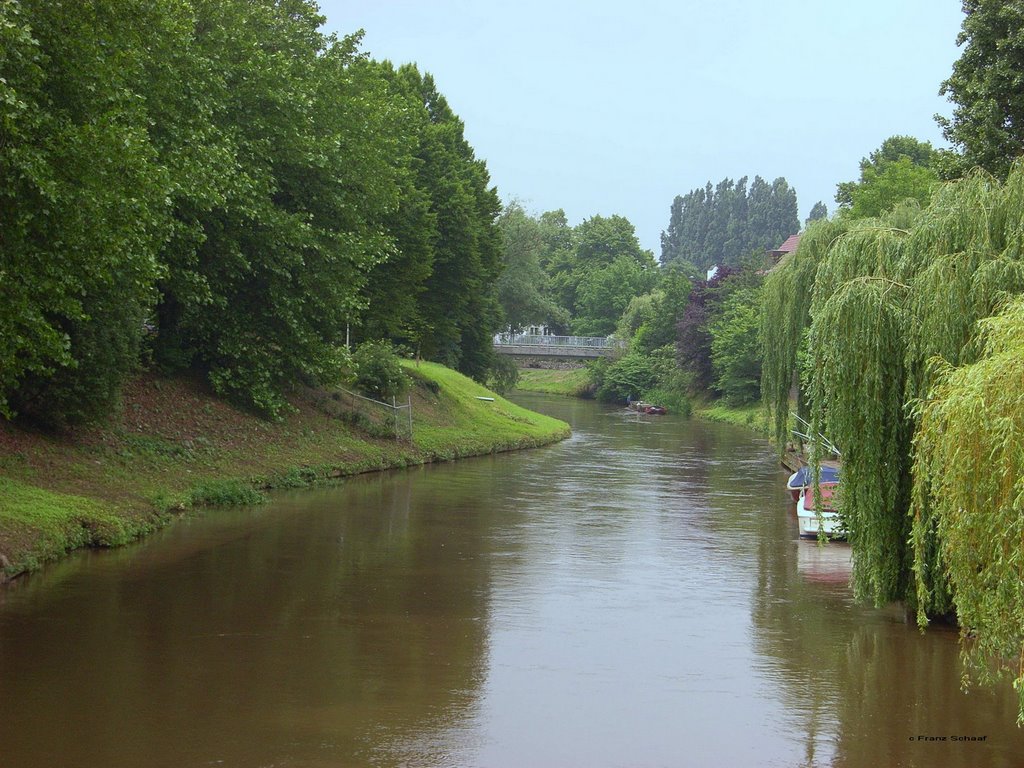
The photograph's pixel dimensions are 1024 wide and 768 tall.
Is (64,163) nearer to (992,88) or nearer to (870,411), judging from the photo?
(870,411)

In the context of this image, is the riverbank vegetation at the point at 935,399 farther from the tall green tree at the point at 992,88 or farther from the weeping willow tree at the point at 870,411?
the tall green tree at the point at 992,88

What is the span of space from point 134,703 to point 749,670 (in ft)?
25.8

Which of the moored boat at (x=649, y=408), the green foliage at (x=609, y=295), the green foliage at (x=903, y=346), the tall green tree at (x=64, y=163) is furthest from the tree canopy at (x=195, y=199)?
the green foliage at (x=609, y=295)

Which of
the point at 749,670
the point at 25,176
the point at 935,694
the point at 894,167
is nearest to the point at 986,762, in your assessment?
the point at 935,694

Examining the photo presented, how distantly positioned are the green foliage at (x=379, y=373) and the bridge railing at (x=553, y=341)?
50265 mm

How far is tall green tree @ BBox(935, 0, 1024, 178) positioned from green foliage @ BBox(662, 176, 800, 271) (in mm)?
120391

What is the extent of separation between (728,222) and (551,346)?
77.7 meters

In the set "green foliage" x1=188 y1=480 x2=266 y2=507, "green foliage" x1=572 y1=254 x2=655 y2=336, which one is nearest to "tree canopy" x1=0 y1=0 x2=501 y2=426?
"green foliage" x1=188 y1=480 x2=266 y2=507

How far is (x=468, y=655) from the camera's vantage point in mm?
15172

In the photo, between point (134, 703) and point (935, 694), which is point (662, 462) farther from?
point (134, 703)

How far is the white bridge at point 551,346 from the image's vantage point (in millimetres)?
90875

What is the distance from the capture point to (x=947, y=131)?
2478 cm

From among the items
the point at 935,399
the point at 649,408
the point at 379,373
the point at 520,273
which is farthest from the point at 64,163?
the point at 649,408

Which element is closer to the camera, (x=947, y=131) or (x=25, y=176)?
(x=25, y=176)
